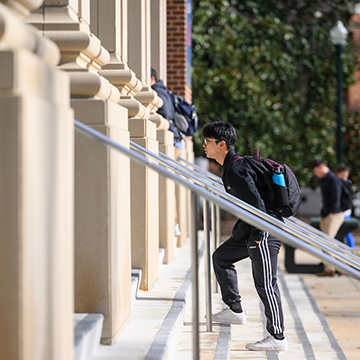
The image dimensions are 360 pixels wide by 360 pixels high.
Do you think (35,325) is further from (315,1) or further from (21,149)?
(315,1)

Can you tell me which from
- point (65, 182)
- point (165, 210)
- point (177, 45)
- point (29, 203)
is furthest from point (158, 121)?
point (177, 45)

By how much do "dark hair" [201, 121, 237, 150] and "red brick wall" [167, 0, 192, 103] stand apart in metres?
6.44

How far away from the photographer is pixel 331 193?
956 cm

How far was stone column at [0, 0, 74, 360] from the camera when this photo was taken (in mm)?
2242

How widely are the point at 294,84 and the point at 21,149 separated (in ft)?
56.9

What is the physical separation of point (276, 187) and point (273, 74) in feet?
44.8

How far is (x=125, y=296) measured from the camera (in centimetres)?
351

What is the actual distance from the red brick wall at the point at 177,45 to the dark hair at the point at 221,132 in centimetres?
644

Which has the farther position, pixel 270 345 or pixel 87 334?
pixel 270 345

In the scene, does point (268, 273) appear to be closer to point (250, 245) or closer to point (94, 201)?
point (250, 245)

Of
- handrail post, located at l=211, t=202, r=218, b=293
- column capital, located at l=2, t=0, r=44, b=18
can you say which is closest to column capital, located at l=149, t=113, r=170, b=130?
handrail post, located at l=211, t=202, r=218, b=293

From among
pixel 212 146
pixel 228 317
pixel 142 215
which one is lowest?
pixel 228 317

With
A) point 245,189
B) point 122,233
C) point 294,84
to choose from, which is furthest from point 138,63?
point 294,84

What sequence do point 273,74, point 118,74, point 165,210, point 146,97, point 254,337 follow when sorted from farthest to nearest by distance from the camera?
1. point 273,74
2. point 165,210
3. point 146,97
4. point 118,74
5. point 254,337
